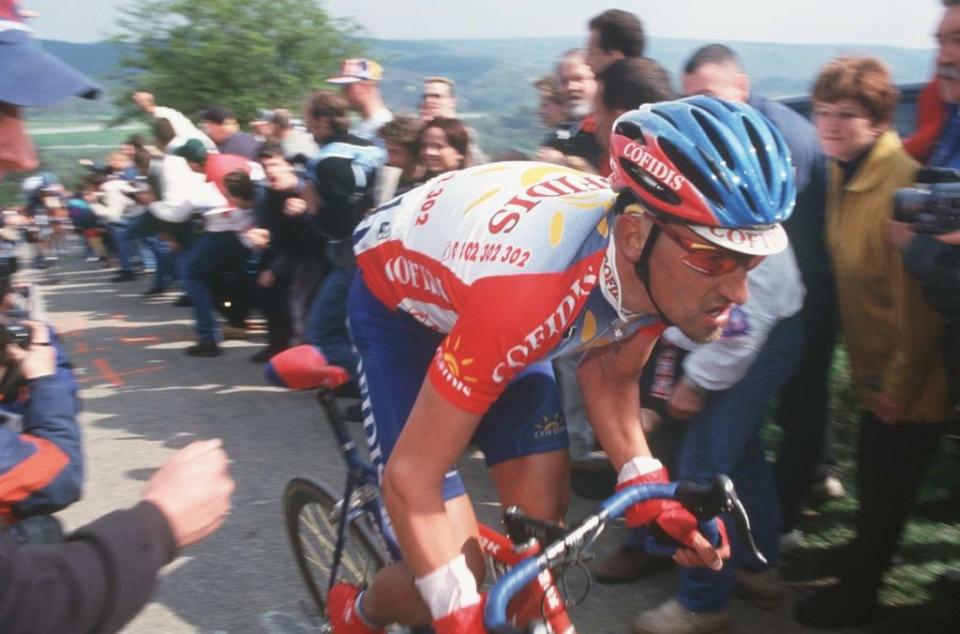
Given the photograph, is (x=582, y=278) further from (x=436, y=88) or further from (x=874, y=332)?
(x=436, y=88)

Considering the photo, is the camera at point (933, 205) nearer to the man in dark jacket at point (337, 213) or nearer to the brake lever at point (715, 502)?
the brake lever at point (715, 502)

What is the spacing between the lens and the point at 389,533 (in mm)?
2861

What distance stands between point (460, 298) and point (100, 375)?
603 centimetres

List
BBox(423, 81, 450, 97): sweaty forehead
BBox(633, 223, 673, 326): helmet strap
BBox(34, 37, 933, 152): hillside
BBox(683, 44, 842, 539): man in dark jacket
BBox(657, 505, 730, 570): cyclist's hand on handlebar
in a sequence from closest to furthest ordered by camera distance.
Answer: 1. BBox(633, 223, 673, 326): helmet strap
2. BBox(657, 505, 730, 570): cyclist's hand on handlebar
3. BBox(683, 44, 842, 539): man in dark jacket
4. BBox(34, 37, 933, 152): hillside
5. BBox(423, 81, 450, 97): sweaty forehead

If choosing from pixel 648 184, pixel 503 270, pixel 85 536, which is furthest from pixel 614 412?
pixel 85 536

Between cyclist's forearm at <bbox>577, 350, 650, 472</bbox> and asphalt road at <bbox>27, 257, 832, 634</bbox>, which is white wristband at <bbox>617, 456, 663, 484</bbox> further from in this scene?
asphalt road at <bbox>27, 257, 832, 634</bbox>

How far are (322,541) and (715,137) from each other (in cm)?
203

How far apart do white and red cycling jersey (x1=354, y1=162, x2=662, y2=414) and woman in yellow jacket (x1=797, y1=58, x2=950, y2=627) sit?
1.27 m

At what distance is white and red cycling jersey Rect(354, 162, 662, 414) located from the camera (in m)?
2.07

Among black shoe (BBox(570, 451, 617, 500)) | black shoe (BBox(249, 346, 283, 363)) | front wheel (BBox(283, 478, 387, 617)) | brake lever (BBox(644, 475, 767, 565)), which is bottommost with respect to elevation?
black shoe (BBox(249, 346, 283, 363))

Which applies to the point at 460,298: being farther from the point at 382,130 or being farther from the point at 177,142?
the point at 177,142

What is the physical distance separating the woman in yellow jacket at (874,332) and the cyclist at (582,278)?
1.21m

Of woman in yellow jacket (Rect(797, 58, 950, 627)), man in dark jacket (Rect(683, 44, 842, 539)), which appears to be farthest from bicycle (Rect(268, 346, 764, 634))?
man in dark jacket (Rect(683, 44, 842, 539))

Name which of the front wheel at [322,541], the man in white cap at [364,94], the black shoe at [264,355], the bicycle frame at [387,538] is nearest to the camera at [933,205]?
the bicycle frame at [387,538]
